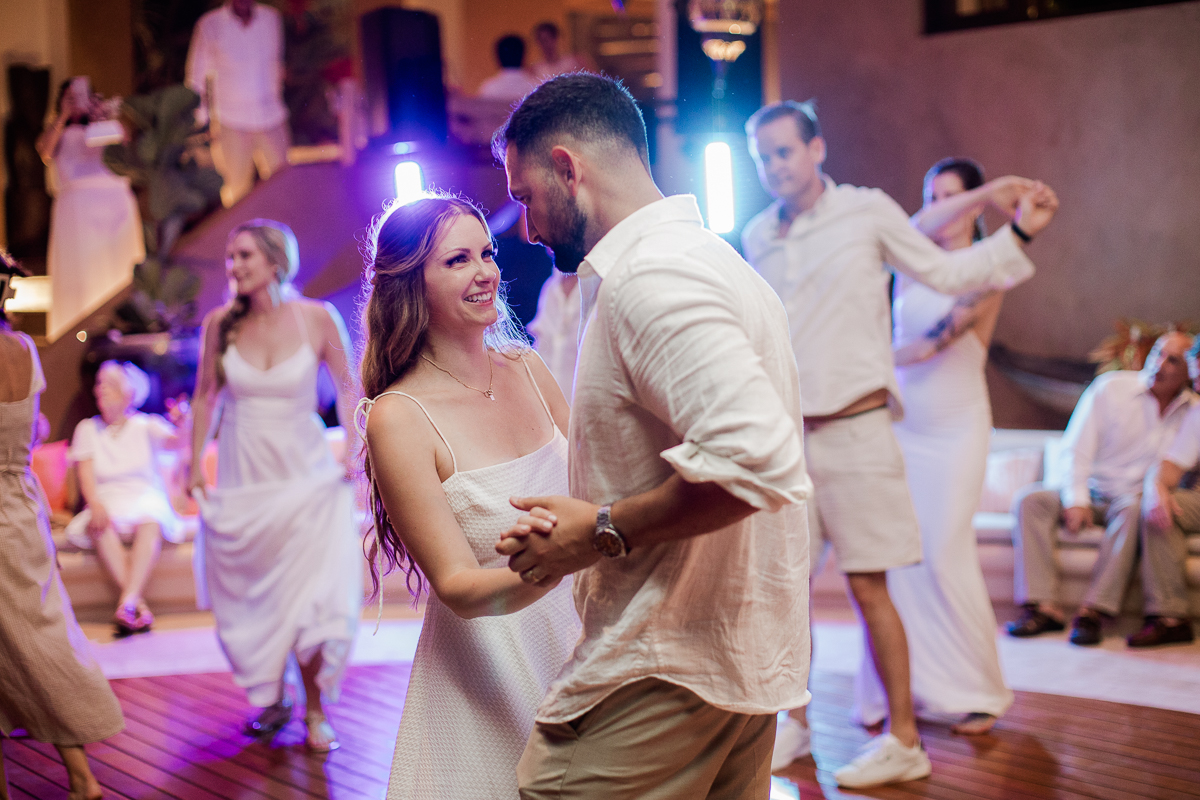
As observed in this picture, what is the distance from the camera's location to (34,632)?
112 inches

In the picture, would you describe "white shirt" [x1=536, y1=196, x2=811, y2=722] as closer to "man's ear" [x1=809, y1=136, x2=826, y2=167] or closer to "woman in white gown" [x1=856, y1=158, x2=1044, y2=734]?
"man's ear" [x1=809, y1=136, x2=826, y2=167]

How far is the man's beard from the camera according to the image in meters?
1.40

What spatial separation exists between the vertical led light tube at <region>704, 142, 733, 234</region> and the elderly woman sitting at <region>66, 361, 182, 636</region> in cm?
351

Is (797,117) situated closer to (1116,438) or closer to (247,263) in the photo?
(247,263)

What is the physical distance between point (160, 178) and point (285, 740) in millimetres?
5371

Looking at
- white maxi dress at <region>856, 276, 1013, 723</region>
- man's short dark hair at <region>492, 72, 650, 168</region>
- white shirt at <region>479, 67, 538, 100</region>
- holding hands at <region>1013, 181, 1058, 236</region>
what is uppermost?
white shirt at <region>479, 67, 538, 100</region>

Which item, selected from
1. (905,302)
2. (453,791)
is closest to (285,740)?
(453,791)

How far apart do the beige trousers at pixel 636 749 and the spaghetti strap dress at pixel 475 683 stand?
33 centimetres

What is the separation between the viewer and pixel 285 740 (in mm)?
3541

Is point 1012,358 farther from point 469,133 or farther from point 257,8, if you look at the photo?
point 257,8

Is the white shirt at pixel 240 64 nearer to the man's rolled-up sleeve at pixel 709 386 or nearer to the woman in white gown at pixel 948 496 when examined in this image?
the woman in white gown at pixel 948 496

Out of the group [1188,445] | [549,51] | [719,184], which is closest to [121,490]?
[719,184]

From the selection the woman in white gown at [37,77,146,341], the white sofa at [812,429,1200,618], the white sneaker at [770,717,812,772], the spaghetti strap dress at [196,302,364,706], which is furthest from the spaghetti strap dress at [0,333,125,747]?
the woman in white gown at [37,77,146,341]

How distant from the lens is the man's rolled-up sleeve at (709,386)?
1.13 m
